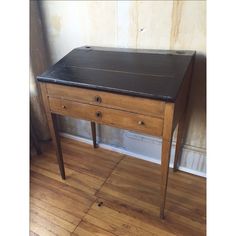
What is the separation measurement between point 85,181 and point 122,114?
716 mm

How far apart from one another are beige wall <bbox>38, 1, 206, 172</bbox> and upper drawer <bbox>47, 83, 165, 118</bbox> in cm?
52

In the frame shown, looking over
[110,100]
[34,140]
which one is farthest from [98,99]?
[34,140]

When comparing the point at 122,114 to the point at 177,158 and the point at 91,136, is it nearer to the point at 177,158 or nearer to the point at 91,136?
the point at 177,158

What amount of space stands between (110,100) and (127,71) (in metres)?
0.18

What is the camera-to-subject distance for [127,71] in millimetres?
1033

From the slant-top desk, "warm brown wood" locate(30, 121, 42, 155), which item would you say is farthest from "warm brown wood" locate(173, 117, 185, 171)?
"warm brown wood" locate(30, 121, 42, 155)

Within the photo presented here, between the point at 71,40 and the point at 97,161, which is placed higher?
the point at 71,40

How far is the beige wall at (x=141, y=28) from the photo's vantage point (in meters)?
1.15

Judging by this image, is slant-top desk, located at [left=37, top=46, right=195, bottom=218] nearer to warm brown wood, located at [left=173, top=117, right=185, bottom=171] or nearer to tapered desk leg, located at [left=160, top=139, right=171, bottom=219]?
tapered desk leg, located at [left=160, top=139, right=171, bottom=219]

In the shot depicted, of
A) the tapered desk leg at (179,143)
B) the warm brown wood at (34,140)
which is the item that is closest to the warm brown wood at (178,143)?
the tapered desk leg at (179,143)

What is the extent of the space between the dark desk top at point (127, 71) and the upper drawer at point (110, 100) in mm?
31

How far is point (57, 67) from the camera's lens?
3.81 ft

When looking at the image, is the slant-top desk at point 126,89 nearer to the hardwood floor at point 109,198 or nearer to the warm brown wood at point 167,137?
the warm brown wood at point 167,137

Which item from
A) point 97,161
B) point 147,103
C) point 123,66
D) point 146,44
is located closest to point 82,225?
point 97,161
